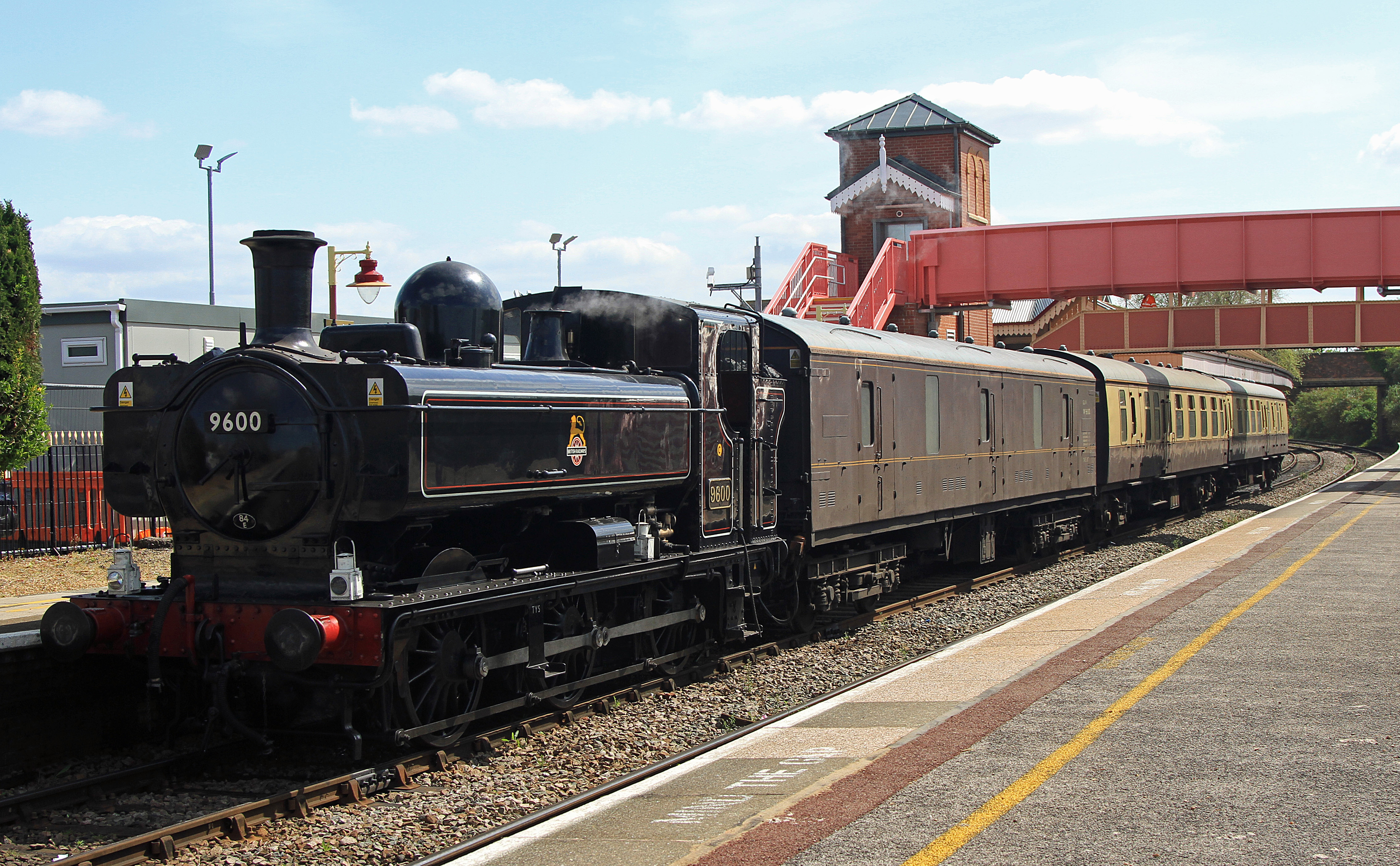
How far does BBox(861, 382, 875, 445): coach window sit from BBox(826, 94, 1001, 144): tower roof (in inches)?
864

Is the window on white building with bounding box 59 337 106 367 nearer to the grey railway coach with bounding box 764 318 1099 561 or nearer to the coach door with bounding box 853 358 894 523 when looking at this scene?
the grey railway coach with bounding box 764 318 1099 561

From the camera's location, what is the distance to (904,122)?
3366 cm

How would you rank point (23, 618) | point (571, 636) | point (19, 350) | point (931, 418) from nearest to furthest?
1. point (571, 636)
2. point (23, 618)
3. point (931, 418)
4. point (19, 350)

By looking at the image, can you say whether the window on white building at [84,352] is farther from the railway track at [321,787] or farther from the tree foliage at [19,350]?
the railway track at [321,787]

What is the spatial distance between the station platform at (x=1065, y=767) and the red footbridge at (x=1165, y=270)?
48.9ft

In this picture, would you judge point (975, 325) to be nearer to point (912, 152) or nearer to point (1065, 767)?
point (912, 152)

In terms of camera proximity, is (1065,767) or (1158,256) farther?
(1158,256)

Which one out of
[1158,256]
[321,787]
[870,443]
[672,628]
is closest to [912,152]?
[1158,256]

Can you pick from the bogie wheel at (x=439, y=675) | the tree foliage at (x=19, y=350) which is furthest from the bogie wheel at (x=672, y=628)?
the tree foliage at (x=19, y=350)

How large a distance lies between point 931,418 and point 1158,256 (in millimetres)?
15105

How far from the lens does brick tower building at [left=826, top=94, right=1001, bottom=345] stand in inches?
1292

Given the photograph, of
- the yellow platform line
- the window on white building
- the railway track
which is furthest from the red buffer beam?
the railway track

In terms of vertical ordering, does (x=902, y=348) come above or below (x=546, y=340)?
above

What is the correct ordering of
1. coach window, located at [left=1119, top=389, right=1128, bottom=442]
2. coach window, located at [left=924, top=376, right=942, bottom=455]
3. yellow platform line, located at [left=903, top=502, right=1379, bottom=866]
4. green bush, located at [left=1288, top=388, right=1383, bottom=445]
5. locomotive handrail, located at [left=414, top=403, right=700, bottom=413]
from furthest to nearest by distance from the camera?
green bush, located at [left=1288, top=388, right=1383, bottom=445] < coach window, located at [left=1119, top=389, right=1128, bottom=442] < coach window, located at [left=924, top=376, right=942, bottom=455] < locomotive handrail, located at [left=414, top=403, right=700, bottom=413] < yellow platform line, located at [left=903, top=502, right=1379, bottom=866]
